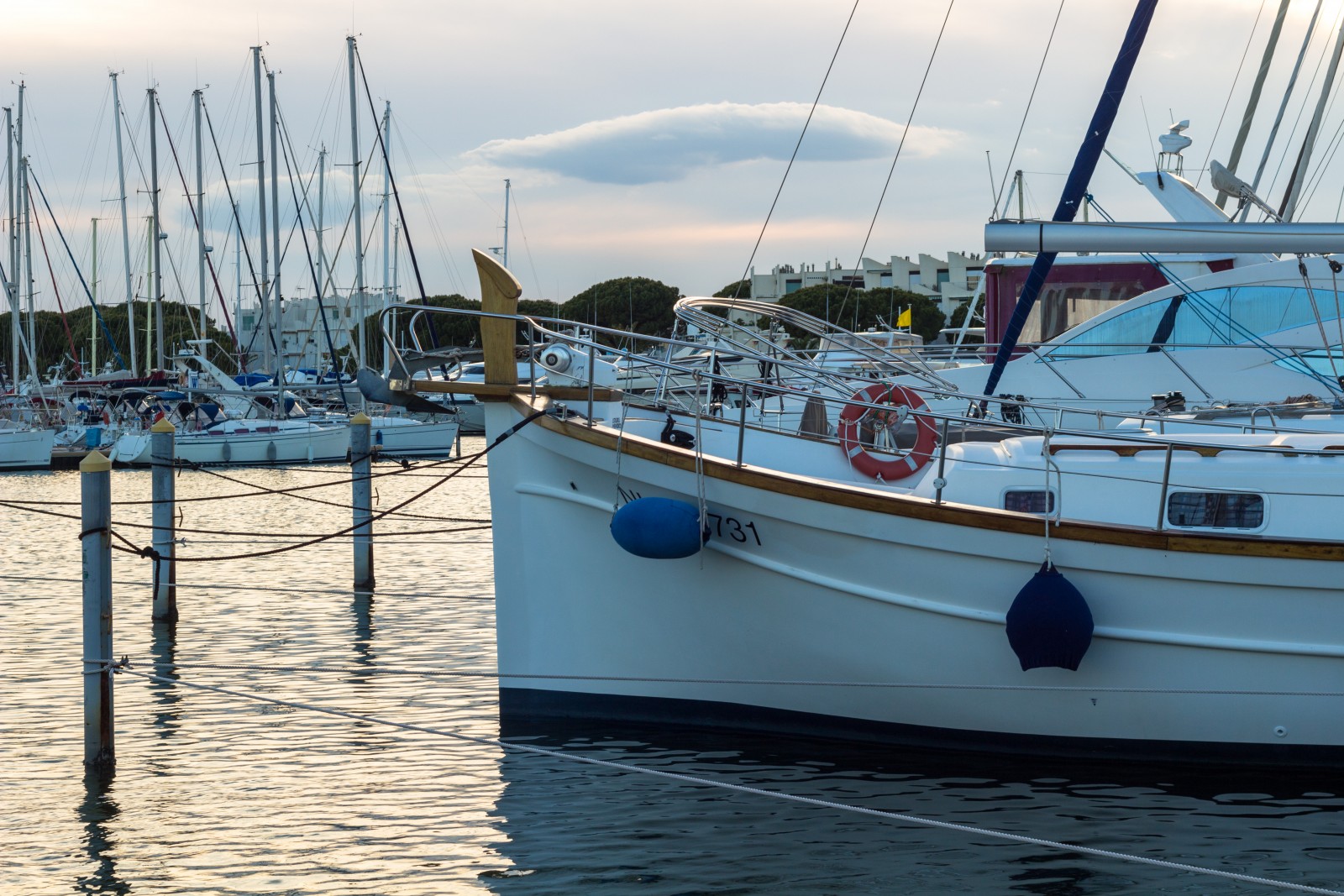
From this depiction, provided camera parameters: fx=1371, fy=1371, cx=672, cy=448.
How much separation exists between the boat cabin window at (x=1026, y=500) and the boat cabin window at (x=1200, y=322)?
16.1ft

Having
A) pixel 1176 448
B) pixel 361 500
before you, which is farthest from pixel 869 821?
pixel 361 500

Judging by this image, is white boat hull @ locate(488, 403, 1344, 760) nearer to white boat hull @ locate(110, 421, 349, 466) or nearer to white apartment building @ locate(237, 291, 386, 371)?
white boat hull @ locate(110, 421, 349, 466)

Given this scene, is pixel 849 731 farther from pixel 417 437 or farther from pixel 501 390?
pixel 417 437

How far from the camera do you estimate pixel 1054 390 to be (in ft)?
45.8

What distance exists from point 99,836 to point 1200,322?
11.1 meters

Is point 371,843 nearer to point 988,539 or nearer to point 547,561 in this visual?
point 547,561

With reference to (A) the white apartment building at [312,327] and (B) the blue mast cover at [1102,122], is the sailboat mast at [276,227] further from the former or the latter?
(B) the blue mast cover at [1102,122]

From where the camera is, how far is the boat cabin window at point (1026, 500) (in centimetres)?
807

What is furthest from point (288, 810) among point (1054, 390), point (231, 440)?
point (231, 440)

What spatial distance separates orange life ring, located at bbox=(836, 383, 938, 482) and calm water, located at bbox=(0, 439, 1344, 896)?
1869 mm

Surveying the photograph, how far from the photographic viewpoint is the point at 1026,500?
813cm

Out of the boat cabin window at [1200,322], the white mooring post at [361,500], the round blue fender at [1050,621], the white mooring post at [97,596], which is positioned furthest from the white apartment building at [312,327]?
the round blue fender at [1050,621]

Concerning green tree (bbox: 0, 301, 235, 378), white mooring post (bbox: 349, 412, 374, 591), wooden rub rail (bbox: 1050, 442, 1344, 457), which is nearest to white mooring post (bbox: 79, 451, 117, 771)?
wooden rub rail (bbox: 1050, 442, 1344, 457)

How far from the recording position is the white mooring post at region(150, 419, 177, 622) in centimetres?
1430
